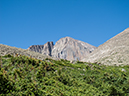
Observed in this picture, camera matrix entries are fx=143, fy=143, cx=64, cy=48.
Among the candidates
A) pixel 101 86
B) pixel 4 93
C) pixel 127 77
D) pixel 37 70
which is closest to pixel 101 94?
pixel 101 86

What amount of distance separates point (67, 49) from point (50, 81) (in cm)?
13057

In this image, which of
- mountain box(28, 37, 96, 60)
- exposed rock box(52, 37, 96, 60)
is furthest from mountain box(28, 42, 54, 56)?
exposed rock box(52, 37, 96, 60)

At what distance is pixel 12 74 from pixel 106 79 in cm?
803

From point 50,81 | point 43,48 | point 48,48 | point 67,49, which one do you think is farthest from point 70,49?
point 50,81

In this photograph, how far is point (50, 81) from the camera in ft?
34.8

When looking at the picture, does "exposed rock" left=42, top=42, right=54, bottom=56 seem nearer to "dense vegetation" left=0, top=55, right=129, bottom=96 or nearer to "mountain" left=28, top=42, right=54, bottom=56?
"mountain" left=28, top=42, right=54, bottom=56

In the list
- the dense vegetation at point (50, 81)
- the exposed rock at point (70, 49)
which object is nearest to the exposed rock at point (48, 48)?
the exposed rock at point (70, 49)

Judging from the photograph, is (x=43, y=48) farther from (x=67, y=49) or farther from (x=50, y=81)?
(x=50, y=81)

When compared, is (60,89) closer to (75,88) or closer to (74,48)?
(75,88)

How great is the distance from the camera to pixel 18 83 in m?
9.38

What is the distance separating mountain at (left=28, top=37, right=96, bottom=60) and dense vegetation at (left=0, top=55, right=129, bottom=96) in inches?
4804

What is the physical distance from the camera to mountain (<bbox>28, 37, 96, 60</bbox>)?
13799 centimetres

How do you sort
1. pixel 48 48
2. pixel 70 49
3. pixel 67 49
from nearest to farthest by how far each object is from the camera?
pixel 67 49 < pixel 70 49 < pixel 48 48

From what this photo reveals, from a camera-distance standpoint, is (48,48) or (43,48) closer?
(48,48)
